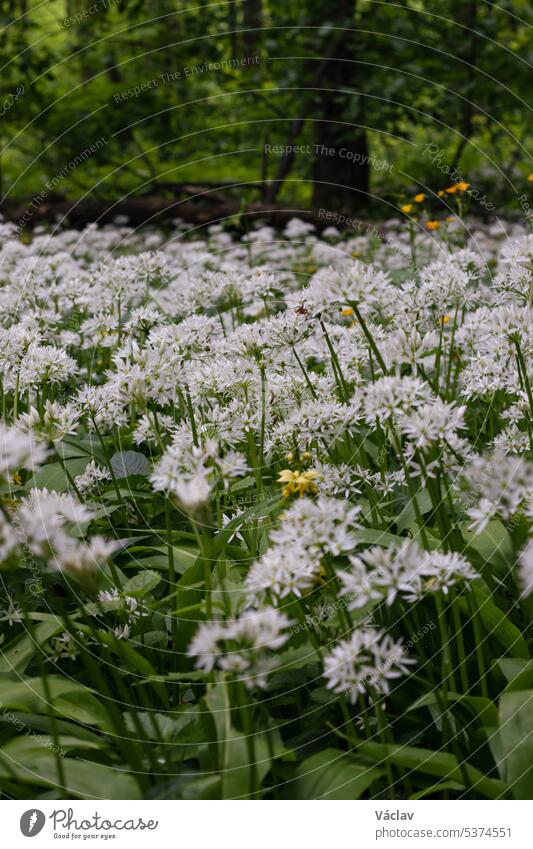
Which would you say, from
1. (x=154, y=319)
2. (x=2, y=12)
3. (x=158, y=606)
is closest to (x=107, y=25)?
(x=2, y=12)

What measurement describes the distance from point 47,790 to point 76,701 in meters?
0.23

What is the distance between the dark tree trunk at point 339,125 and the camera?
34.6 feet

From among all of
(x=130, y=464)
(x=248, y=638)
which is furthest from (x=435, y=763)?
(x=130, y=464)

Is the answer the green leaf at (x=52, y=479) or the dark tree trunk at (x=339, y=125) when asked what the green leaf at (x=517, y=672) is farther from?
the dark tree trunk at (x=339, y=125)

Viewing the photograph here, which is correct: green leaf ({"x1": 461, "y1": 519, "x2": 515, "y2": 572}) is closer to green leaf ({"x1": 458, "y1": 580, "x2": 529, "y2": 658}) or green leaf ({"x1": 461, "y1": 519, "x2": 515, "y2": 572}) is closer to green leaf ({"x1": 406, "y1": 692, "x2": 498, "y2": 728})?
green leaf ({"x1": 458, "y1": 580, "x2": 529, "y2": 658})

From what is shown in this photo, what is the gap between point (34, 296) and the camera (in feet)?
13.8

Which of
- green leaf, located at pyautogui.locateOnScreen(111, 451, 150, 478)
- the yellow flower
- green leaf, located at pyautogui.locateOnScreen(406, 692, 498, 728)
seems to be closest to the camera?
green leaf, located at pyautogui.locateOnScreen(406, 692, 498, 728)

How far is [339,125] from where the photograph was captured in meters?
11.1

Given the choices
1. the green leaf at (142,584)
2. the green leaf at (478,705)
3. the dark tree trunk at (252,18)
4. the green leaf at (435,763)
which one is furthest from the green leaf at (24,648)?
the dark tree trunk at (252,18)
